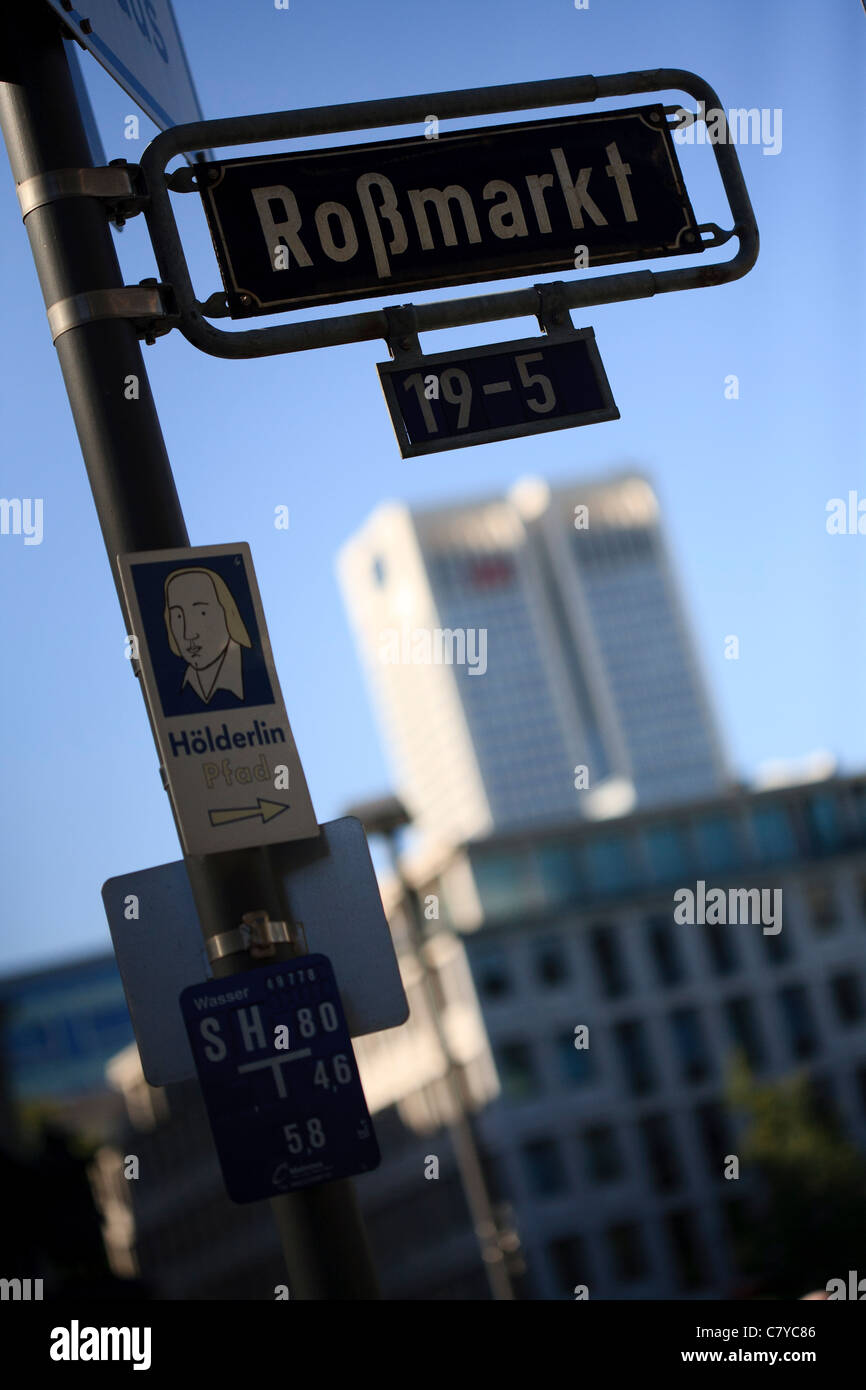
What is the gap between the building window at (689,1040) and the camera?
6906 cm

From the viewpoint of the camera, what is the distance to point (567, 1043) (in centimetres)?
6869

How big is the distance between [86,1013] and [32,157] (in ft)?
451

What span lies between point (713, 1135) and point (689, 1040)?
450 cm

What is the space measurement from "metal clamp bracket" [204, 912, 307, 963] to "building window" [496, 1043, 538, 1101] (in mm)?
66404

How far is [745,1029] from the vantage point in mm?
70000

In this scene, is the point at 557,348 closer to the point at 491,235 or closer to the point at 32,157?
the point at 491,235

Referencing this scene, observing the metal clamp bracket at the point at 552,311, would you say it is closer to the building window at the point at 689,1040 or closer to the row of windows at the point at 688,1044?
the row of windows at the point at 688,1044

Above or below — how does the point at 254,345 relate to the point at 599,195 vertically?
below

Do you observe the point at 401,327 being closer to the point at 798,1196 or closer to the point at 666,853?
the point at 798,1196

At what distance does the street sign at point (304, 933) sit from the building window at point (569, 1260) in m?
65.9

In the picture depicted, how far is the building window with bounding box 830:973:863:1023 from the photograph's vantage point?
229 feet

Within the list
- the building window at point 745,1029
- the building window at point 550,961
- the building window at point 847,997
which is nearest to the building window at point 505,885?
the building window at point 550,961

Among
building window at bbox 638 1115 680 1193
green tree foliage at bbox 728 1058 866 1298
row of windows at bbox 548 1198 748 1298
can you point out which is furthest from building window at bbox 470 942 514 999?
green tree foliage at bbox 728 1058 866 1298
